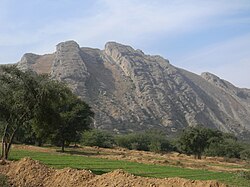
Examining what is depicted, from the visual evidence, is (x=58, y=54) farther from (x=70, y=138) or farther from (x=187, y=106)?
(x=70, y=138)

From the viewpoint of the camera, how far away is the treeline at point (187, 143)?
8456 centimetres

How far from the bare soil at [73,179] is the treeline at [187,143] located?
62399 mm

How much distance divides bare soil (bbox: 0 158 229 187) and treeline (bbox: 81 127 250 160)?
205 ft

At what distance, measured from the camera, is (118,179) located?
67.2 ft

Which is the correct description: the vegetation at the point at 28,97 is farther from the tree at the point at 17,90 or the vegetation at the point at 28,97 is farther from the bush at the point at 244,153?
the bush at the point at 244,153

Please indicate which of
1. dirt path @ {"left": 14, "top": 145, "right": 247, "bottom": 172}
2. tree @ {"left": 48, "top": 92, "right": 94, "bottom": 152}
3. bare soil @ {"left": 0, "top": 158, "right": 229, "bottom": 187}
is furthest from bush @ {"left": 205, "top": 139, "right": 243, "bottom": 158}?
bare soil @ {"left": 0, "top": 158, "right": 229, "bottom": 187}

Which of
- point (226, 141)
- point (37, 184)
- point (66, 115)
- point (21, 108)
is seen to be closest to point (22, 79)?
point (21, 108)

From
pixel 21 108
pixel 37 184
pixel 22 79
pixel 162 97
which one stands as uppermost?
pixel 162 97

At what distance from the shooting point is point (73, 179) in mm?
21516

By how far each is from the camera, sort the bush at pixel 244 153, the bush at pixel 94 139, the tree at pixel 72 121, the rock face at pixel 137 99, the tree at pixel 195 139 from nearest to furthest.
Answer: the tree at pixel 72 121 → the tree at pixel 195 139 → the bush at pixel 244 153 → the bush at pixel 94 139 → the rock face at pixel 137 99

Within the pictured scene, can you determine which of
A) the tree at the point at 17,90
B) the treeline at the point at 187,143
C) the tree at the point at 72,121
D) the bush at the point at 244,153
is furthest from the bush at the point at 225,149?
the tree at the point at 17,90

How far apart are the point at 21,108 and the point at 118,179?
56.1 ft

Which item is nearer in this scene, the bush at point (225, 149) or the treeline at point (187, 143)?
the treeline at point (187, 143)

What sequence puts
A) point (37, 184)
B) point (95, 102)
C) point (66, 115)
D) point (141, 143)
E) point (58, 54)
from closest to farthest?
point (37, 184), point (66, 115), point (141, 143), point (95, 102), point (58, 54)
